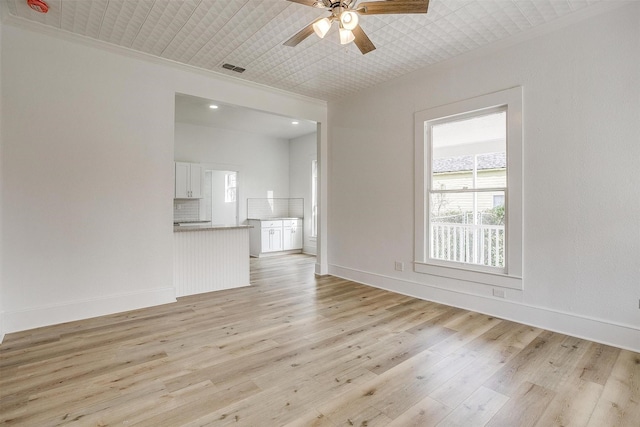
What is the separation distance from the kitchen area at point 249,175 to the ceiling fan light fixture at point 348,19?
3766 mm

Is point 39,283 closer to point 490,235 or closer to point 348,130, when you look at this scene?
point 348,130

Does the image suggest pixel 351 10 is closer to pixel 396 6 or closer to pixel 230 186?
pixel 396 6

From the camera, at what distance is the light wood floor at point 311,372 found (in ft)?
5.91

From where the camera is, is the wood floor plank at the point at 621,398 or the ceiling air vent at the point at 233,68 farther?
the ceiling air vent at the point at 233,68

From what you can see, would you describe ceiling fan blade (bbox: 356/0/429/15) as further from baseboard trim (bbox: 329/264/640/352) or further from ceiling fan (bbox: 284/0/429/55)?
baseboard trim (bbox: 329/264/640/352)

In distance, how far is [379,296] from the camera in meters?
4.17

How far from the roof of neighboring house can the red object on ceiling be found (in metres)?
4.16

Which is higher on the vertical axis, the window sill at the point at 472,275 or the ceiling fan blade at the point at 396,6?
the ceiling fan blade at the point at 396,6

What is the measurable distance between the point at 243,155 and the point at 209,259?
400 centimetres

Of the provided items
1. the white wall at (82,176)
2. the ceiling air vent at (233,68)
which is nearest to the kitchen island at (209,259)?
the white wall at (82,176)

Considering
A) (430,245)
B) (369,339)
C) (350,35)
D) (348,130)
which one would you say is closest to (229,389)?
(369,339)

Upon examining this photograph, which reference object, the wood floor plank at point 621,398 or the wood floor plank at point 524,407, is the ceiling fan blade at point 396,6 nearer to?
the wood floor plank at point 524,407

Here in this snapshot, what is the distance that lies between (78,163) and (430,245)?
13.4 ft

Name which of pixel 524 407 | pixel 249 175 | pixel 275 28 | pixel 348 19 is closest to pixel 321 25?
pixel 348 19
